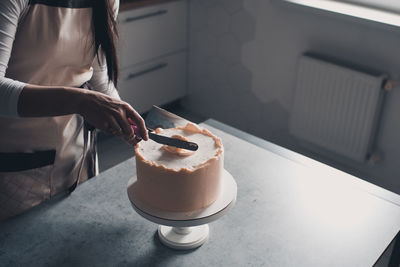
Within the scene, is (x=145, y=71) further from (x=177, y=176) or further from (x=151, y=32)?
(x=177, y=176)

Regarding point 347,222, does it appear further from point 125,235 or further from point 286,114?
point 286,114

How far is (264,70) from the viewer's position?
2568mm

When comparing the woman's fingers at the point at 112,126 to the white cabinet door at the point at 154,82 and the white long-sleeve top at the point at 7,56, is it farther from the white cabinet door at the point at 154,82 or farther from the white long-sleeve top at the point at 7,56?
the white cabinet door at the point at 154,82

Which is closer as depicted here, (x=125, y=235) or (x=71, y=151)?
(x=125, y=235)

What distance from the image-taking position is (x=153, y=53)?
8.90 feet

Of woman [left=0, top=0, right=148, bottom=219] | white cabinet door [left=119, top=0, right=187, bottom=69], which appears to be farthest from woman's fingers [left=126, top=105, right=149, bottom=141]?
white cabinet door [left=119, top=0, right=187, bottom=69]

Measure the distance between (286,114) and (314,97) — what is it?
258 millimetres

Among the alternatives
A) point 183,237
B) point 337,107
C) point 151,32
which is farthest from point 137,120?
point 151,32

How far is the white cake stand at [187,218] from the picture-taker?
0.84 metres

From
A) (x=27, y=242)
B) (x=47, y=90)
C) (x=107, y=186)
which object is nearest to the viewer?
(x=47, y=90)

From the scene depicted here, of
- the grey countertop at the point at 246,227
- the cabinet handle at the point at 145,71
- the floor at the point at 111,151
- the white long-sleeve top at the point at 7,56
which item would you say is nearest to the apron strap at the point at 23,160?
the grey countertop at the point at 246,227

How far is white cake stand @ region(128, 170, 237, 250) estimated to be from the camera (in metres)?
0.84

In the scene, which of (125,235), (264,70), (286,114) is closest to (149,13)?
(264,70)

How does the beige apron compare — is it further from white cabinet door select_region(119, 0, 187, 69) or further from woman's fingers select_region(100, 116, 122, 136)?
white cabinet door select_region(119, 0, 187, 69)
